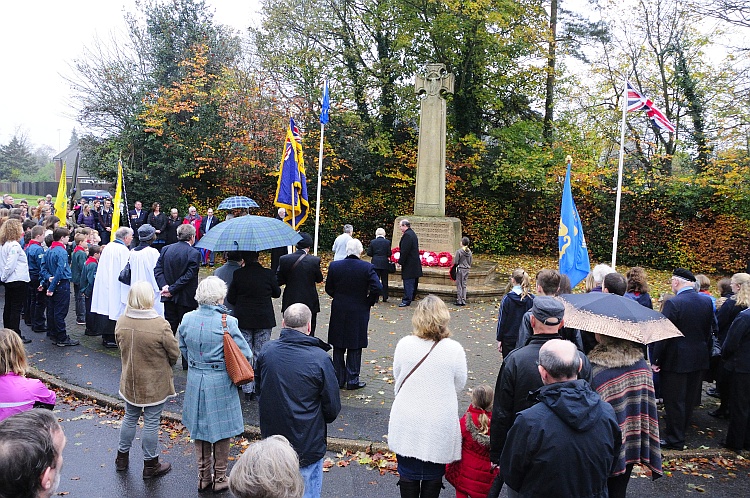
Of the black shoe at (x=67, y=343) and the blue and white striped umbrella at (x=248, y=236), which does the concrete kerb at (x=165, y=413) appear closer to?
the black shoe at (x=67, y=343)

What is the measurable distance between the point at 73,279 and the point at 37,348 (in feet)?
4.96

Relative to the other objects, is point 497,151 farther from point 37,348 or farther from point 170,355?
point 170,355

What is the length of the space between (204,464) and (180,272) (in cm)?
376

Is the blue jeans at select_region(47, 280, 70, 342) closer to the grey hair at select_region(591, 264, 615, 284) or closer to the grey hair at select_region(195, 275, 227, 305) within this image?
the grey hair at select_region(195, 275, 227, 305)

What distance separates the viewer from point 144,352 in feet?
16.8

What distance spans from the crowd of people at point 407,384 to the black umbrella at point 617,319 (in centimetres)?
18

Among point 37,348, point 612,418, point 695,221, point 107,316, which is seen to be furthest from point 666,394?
point 695,221

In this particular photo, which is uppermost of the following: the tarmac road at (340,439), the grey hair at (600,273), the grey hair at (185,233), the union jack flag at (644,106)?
the union jack flag at (644,106)

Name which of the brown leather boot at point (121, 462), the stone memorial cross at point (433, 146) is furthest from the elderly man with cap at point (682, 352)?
the stone memorial cross at point (433, 146)

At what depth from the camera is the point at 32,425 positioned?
224cm

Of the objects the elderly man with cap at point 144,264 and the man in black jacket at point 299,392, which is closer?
the man in black jacket at point 299,392

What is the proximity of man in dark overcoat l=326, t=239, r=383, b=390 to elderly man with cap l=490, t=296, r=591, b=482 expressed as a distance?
3.60 metres

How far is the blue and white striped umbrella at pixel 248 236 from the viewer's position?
21.8 ft

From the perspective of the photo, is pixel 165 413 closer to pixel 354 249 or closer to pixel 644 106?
pixel 354 249
